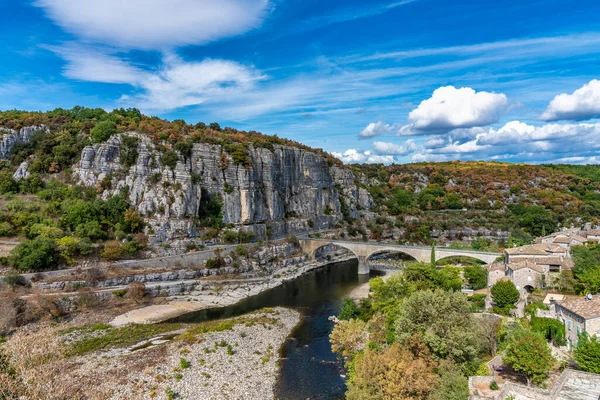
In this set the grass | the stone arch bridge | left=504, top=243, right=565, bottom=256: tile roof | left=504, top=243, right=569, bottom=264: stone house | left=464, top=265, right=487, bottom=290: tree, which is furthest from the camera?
the stone arch bridge

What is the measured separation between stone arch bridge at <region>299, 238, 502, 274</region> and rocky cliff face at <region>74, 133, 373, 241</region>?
7.25m

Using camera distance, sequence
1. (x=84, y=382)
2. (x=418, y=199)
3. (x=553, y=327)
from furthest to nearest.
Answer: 1. (x=418, y=199)
2. (x=84, y=382)
3. (x=553, y=327)

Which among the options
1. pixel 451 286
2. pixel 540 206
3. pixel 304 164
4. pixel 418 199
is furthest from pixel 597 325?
pixel 418 199

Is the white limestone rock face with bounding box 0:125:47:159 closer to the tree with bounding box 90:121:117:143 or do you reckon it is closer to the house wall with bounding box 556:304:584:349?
the tree with bounding box 90:121:117:143

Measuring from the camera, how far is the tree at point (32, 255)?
3778 centimetres

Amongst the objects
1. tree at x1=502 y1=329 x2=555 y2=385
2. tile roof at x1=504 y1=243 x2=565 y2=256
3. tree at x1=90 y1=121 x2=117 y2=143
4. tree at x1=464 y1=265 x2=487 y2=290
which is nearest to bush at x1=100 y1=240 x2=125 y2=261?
tree at x1=90 y1=121 x2=117 y2=143

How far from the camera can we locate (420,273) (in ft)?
98.2

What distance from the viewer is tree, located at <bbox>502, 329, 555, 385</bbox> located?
15095 millimetres

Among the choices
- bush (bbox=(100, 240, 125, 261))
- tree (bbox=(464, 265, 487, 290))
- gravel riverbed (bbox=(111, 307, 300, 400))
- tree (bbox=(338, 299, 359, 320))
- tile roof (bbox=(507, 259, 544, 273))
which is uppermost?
bush (bbox=(100, 240, 125, 261))

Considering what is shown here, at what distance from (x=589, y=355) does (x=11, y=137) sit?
7396 cm

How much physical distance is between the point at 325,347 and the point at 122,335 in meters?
16.2

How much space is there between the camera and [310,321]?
Answer: 34.2 metres

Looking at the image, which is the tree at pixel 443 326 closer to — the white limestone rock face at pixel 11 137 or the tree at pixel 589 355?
the tree at pixel 589 355

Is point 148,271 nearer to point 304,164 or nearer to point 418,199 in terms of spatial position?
point 304,164
